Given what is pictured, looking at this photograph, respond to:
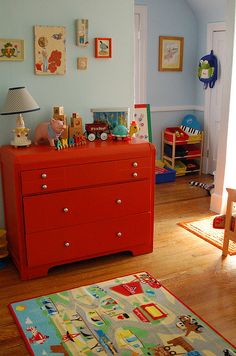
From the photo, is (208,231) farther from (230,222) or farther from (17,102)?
(17,102)

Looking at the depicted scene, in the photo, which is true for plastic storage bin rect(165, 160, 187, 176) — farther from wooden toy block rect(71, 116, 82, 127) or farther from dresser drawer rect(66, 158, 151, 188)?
wooden toy block rect(71, 116, 82, 127)

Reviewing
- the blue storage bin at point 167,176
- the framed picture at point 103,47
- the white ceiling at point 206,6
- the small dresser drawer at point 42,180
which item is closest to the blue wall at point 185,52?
the white ceiling at point 206,6

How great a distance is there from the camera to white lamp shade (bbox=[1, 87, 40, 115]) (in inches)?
113

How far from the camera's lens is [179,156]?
5.54m

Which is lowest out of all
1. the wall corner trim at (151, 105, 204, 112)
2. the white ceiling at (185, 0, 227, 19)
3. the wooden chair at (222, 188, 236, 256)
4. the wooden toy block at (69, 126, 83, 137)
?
the wooden chair at (222, 188, 236, 256)

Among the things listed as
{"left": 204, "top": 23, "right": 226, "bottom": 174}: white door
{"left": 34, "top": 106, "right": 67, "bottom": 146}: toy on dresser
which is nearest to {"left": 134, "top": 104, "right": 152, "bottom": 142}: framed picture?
{"left": 204, "top": 23, "right": 226, "bottom": 174}: white door

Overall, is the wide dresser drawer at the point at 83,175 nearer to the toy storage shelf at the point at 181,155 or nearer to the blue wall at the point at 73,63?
the blue wall at the point at 73,63

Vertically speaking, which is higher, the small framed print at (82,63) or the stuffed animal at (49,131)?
the small framed print at (82,63)

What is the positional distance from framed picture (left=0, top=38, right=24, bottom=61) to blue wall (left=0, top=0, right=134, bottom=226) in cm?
4

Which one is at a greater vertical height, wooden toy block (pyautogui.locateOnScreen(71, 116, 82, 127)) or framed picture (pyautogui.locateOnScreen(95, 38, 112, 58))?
framed picture (pyautogui.locateOnScreen(95, 38, 112, 58))

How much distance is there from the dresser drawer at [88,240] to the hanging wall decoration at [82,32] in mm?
1360

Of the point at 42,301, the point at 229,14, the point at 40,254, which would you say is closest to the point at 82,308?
the point at 42,301

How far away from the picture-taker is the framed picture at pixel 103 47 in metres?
3.28

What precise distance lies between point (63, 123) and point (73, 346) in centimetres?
151
